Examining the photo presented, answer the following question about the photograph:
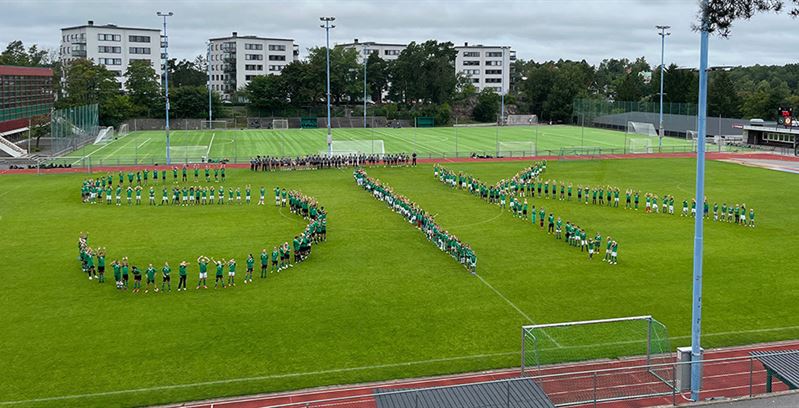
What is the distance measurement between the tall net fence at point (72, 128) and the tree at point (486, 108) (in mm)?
59588

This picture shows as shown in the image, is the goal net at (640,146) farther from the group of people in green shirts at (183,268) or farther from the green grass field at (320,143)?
the group of people in green shirts at (183,268)

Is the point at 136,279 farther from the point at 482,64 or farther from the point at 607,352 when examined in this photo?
the point at 482,64

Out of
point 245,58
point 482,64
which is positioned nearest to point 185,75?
point 245,58

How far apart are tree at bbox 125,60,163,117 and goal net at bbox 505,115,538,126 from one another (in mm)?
53765

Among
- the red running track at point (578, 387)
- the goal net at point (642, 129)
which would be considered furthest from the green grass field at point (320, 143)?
the red running track at point (578, 387)

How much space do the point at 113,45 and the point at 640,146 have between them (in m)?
87.5

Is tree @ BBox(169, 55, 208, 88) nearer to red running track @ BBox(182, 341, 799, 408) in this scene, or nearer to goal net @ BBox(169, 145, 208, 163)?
goal net @ BBox(169, 145, 208, 163)

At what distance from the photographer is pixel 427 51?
12019 centimetres

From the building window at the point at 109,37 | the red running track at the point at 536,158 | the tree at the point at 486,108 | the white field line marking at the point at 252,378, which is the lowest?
the white field line marking at the point at 252,378

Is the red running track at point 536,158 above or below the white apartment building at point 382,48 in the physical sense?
below

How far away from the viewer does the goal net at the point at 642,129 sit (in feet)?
291

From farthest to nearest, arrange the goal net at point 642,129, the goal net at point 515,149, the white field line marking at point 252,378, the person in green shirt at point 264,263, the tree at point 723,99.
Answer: the tree at point 723,99 < the goal net at point 642,129 < the goal net at point 515,149 < the person in green shirt at point 264,263 < the white field line marking at point 252,378

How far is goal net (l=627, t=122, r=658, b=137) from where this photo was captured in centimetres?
8862

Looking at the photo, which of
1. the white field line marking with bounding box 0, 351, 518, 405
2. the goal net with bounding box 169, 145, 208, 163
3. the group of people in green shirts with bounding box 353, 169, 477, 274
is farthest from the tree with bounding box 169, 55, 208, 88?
the white field line marking with bounding box 0, 351, 518, 405
